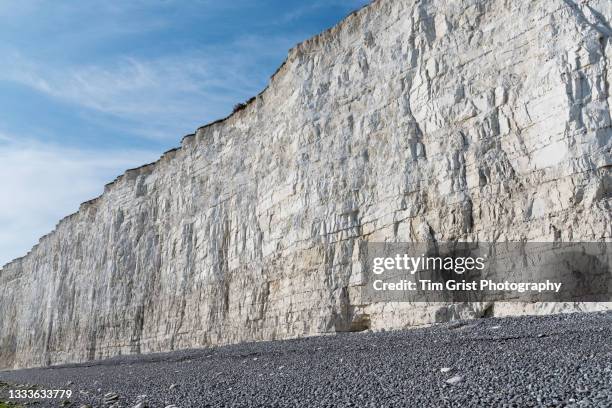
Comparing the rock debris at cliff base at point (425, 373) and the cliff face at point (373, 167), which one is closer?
the rock debris at cliff base at point (425, 373)

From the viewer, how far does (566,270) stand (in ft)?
35.5

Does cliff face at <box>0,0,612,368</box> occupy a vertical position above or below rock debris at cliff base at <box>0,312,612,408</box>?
above

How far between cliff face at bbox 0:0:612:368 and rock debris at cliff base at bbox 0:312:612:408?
11.0 ft

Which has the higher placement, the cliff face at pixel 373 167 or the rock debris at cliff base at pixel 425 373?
the cliff face at pixel 373 167

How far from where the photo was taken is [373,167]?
1536 centimetres

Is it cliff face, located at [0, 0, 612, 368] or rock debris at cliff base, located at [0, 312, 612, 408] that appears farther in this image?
cliff face, located at [0, 0, 612, 368]

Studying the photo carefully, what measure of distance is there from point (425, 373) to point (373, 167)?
9.40m

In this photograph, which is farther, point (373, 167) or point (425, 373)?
point (373, 167)

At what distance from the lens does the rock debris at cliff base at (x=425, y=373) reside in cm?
516

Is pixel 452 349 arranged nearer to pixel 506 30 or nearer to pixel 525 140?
pixel 525 140

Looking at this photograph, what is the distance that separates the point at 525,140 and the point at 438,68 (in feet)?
11.1

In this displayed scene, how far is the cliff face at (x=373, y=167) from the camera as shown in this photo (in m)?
11.6

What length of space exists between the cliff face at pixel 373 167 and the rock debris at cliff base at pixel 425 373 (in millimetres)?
3347

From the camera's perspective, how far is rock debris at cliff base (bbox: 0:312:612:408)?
5.16 metres
